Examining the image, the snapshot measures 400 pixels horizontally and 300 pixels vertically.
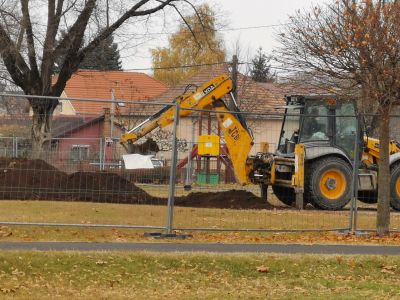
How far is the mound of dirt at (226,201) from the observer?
60.7 ft

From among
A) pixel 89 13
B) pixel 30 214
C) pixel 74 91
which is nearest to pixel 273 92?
pixel 89 13

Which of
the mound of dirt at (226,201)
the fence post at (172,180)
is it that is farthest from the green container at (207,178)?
the fence post at (172,180)

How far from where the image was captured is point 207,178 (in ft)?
56.7

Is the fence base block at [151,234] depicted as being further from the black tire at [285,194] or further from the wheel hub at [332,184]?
the wheel hub at [332,184]

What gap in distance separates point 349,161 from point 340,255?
9.41 meters

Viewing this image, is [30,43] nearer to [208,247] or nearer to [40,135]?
[40,135]

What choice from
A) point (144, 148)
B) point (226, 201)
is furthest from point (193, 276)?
point (226, 201)

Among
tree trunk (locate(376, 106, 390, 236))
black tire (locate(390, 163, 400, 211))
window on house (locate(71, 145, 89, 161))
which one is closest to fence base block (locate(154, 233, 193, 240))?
window on house (locate(71, 145, 89, 161))

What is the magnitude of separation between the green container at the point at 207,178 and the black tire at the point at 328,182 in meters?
3.51

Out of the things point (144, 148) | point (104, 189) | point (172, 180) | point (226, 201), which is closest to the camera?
point (172, 180)

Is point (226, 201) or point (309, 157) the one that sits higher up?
point (309, 157)

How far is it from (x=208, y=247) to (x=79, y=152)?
408cm

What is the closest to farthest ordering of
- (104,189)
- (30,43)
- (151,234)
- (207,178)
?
(151,234)
(104,189)
(207,178)
(30,43)

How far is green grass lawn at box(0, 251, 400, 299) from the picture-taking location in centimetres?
944
